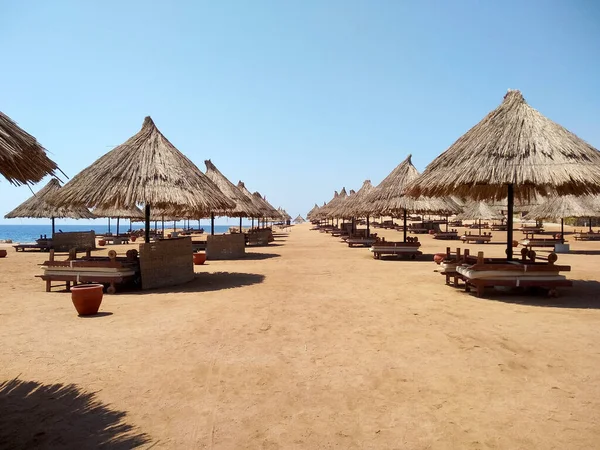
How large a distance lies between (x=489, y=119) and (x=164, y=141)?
9.49m

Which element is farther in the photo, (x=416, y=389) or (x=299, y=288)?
(x=299, y=288)

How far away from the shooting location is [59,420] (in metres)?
3.53

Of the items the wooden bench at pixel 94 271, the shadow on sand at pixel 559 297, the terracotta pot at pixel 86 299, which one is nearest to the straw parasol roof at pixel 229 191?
the wooden bench at pixel 94 271

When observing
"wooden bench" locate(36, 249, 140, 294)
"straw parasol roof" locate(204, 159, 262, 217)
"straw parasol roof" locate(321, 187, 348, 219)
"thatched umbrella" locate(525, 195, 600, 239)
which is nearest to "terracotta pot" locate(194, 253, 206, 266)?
"wooden bench" locate(36, 249, 140, 294)

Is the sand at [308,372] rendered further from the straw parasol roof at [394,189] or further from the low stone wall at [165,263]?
the straw parasol roof at [394,189]

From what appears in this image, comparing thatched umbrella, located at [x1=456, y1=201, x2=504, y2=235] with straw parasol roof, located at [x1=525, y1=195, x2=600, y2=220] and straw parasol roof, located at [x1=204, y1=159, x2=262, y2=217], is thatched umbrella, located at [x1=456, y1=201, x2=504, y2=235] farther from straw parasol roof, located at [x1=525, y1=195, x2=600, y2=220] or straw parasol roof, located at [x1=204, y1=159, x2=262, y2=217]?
straw parasol roof, located at [x1=204, y1=159, x2=262, y2=217]

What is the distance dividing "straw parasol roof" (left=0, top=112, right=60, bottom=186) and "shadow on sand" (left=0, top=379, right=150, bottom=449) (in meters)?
2.63

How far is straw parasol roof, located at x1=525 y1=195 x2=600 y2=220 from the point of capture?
81.7 ft

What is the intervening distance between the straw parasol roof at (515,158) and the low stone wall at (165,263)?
6583 millimetres

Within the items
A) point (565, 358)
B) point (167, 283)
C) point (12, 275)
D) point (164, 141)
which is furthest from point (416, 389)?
point (12, 275)

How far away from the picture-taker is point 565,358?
16.2ft

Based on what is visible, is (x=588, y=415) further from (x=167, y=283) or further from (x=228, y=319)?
(x=167, y=283)

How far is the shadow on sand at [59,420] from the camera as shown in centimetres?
318

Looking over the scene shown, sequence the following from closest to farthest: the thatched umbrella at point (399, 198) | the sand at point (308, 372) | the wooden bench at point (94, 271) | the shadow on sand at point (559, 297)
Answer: the sand at point (308, 372) → the shadow on sand at point (559, 297) → the wooden bench at point (94, 271) → the thatched umbrella at point (399, 198)
